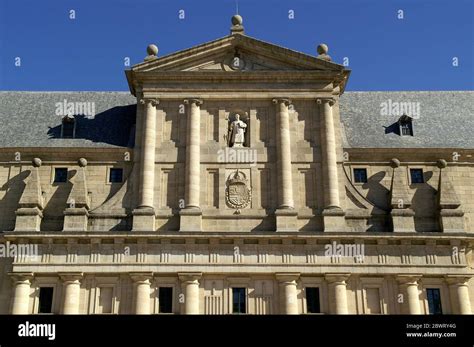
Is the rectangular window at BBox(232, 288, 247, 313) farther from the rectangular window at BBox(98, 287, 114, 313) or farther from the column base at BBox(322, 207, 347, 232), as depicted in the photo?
the rectangular window at BBox(98, 287, 114, 313)

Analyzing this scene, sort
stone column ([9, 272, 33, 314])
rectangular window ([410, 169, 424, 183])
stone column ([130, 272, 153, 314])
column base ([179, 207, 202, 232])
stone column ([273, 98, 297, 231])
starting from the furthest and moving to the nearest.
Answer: rectangular window ([410, 169, 424, 183]), stone column ([273, 98, 297, 231]), column base ([179, 207, 202, 232]), stone column ([9, 272, 33, 314]), stone column ([130, 272, 153, 314])

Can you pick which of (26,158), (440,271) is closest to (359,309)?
(440,271)

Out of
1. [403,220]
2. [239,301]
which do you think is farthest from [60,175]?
[403,220]

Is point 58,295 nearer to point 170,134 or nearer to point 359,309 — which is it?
point 170,134

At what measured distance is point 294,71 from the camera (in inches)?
1351

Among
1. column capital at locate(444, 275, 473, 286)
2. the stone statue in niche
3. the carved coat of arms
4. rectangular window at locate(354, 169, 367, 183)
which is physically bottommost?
column capital at locate(444, 275, 473, 286)

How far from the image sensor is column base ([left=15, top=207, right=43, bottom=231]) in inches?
1252

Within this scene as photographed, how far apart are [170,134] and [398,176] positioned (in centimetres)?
1175

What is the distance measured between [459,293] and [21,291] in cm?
2021

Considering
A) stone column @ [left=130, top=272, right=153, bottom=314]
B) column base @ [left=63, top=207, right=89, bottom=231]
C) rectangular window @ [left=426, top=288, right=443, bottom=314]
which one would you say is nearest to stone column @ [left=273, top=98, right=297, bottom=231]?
stone column @ [left=130, top=272, right=153, bottom=314]

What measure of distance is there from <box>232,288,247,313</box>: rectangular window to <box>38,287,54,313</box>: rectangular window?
332 inches

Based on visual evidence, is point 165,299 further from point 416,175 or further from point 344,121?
point 416,175

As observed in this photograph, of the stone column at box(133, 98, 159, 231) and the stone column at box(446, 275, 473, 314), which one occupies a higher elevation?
the stone column at box(133, 98, 159, 231)
